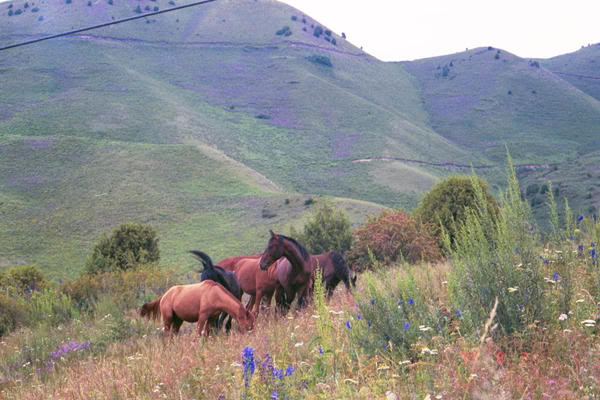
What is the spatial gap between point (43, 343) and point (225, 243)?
30067 mm

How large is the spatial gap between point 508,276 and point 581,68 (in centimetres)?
16716

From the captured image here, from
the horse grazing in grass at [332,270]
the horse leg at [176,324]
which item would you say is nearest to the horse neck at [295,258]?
the horse grazing in grass at [332,270]

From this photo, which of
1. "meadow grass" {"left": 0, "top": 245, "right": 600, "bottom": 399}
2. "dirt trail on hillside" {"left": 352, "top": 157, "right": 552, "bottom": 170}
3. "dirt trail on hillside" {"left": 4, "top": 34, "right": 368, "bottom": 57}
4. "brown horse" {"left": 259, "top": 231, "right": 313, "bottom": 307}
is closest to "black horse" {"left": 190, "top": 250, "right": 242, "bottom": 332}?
"brown horse" {"left": 259, "top": 231, "right": 313, "bottom": 307}

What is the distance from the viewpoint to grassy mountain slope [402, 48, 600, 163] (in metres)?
91.6

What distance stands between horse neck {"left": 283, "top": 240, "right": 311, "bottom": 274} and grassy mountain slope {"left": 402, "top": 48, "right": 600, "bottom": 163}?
270ft

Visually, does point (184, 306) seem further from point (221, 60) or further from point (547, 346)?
point (221, 60)

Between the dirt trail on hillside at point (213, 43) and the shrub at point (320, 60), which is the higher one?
the dirt trail on hillside at point (213, 43)

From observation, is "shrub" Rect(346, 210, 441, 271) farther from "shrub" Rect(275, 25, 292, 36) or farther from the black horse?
"shrub" Rect(275, 25, 292, 36)

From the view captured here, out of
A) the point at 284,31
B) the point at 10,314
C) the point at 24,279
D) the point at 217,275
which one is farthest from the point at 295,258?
the point at 284,31

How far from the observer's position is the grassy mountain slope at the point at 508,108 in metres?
91.6

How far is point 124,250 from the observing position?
72.7ft

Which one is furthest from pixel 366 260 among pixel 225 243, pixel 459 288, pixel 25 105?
pixel 25 105

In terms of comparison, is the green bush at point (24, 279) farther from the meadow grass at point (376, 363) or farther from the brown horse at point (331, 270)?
the brown horse at point (331, 270)

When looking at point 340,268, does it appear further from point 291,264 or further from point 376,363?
point 376,363
